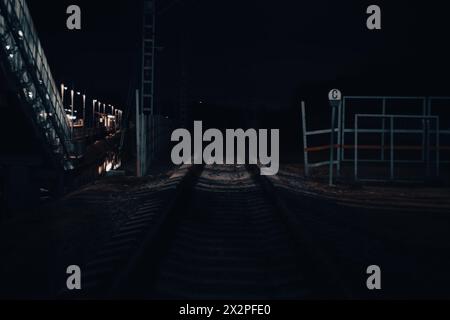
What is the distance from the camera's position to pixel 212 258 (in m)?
6.92

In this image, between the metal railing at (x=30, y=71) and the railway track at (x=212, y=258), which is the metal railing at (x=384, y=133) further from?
the metal railing at (x=30, y=71)

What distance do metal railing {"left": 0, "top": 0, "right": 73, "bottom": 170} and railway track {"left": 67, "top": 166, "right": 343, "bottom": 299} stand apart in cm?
791

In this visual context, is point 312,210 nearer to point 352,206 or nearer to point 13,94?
point 352,206

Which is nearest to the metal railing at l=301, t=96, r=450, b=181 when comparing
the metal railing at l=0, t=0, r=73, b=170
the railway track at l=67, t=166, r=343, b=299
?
the railway track at l=67, t=166, r=343, b=299

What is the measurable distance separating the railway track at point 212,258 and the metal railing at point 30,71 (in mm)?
7914

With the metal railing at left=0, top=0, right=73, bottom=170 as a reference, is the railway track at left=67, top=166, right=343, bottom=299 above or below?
below

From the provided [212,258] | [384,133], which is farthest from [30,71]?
[384,133]

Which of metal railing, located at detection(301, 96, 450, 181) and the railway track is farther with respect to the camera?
metal railing, located at detection(301, 96, 450, 181)

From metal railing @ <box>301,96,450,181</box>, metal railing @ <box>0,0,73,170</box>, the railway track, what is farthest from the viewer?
metal railing @ <box>301,96,450,181</box>

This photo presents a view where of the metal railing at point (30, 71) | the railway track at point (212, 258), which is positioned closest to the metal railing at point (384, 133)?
the railway track at point (212, 258)

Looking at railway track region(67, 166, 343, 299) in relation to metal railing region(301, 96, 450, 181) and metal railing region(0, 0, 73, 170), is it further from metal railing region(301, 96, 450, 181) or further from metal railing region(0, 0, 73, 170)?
metal railing region(0, 0, 73, 170)

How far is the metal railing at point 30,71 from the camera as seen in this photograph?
53.3 ft

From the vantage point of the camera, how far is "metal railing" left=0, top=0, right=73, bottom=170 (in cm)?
1623
